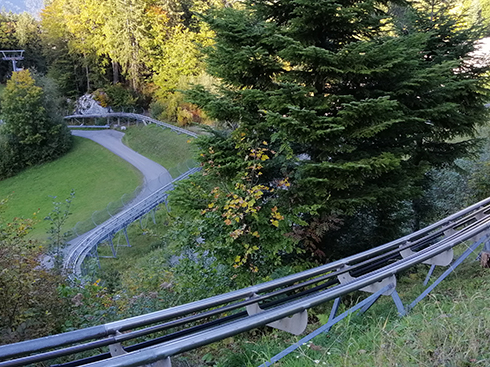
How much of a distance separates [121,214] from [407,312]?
19.5 meters

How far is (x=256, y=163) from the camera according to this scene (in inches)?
303

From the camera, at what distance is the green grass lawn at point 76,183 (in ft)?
98.7

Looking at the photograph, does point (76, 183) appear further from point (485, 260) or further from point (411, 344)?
point (411, 344)

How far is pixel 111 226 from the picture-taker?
20.4 metres

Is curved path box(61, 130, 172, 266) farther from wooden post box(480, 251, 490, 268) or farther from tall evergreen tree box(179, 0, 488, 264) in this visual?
wooden post box(480, 251, 490, 268)

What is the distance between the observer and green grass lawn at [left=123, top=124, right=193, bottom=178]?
3512cm

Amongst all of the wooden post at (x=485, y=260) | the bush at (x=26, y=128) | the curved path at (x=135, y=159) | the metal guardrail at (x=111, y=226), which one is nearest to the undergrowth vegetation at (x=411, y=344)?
the wooden post at (x=485, y=260)

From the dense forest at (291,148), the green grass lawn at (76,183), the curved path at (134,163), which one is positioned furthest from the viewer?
the green grass lawn at (76,183)

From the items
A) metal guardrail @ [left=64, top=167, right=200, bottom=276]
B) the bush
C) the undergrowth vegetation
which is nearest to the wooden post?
the undergrowth vegetation

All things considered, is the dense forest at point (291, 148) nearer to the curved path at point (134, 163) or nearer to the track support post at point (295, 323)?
the track support post at point (295, 323)

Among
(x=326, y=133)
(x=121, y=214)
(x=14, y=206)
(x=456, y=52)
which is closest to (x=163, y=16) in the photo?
(x=14, y=206)

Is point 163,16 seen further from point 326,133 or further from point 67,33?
point 326,133

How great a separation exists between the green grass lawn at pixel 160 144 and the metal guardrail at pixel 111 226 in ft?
31.9

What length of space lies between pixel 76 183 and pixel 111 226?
17060mm
